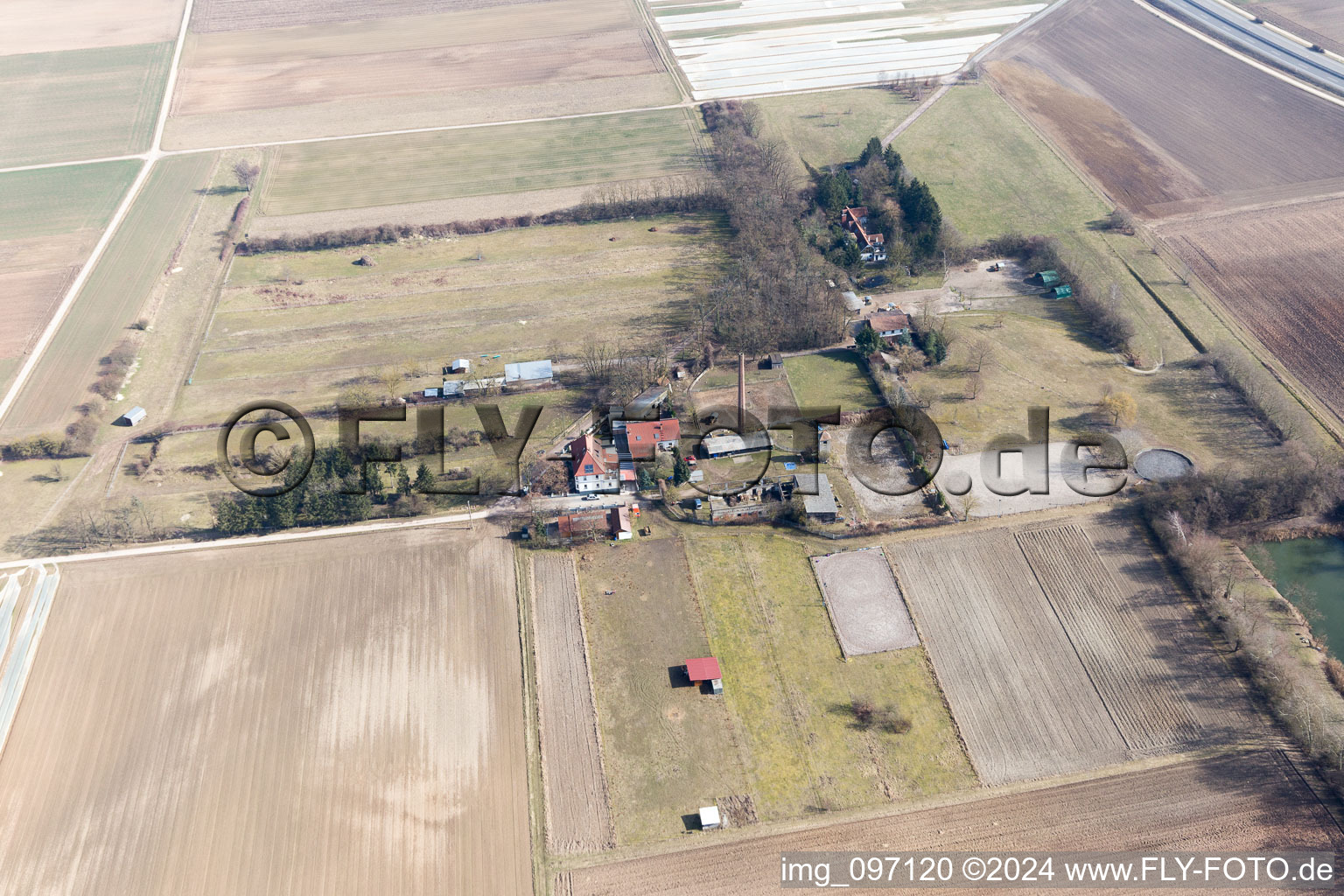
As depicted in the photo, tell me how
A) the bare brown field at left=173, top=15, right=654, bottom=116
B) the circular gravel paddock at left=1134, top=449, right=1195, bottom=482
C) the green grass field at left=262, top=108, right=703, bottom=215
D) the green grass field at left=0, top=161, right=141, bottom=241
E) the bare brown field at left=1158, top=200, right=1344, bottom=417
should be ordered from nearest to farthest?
the circular gravel paddock at left=1134, top=449, right=1195, bottom=482 < the bare brown field at left=1158, top=200, right=1344, bottom=417 < the green grass field at left=0, top=161, right=141, bottom=241 < the green grass field at left=262, top=108, right=703, bottom=215 < the bare brown field at left=173, top=15, right=654, bottom=116

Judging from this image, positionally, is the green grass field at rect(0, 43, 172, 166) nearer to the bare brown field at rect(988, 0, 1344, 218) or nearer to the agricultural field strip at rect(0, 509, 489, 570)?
the agricultural field strip at rect(0, 509, 489, 570)

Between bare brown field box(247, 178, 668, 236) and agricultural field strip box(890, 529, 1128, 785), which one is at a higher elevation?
bare brown field box(247, 178, 668, 236)

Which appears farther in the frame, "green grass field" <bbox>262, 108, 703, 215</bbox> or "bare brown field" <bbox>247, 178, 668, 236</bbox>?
"green grass field" <bbox>262, 108, 703, 215</bbox>

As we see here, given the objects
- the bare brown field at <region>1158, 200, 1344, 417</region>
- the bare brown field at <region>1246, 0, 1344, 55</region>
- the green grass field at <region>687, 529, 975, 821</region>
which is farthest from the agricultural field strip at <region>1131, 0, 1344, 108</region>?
Answer: the green grass field at <region>687, 529, 975, 821</region>

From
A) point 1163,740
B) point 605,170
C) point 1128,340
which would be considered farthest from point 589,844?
point 605,170

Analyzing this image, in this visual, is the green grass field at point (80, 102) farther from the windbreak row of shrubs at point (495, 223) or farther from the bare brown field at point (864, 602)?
the bare brown field at point (864, 602)

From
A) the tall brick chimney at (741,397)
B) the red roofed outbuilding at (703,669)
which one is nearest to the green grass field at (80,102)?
the tall brick chimney at (741,397)
